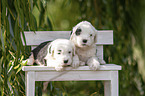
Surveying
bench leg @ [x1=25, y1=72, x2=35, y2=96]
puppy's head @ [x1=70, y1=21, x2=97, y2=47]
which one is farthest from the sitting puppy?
bench leg @ [x1=25, y1=72, x2=35, y2=96]

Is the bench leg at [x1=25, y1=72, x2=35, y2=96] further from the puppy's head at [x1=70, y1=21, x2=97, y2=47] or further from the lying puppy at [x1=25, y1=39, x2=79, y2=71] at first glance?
the puppy's head at [x1=70, y1=21, x2=97, y2=47]

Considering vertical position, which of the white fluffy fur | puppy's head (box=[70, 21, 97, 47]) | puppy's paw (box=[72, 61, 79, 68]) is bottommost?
puppy's paw (box=[72, 61, 79, 68])

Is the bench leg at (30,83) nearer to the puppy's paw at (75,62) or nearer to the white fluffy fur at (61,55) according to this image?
the white fluffy fur at (61,55)

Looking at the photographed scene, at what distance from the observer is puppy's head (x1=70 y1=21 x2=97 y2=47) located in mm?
1357

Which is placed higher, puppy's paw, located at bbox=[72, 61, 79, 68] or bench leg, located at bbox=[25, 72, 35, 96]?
puppy's paw, located at bbox=[72, 61, 79, 68]

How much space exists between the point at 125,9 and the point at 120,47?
0.39 m

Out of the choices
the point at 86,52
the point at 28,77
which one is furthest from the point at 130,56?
the point at 28,77

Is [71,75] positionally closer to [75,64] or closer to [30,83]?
[75,64]

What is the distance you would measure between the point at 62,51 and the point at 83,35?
13cm

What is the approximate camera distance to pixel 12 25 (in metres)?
1.73

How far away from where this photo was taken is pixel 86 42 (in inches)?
53.5

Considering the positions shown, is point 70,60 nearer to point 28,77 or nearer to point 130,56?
point 28,77

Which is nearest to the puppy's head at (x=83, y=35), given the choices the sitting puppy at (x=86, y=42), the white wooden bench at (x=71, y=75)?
the sitting puppy at (x=86, y=42)

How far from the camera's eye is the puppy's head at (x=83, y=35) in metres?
1.36
